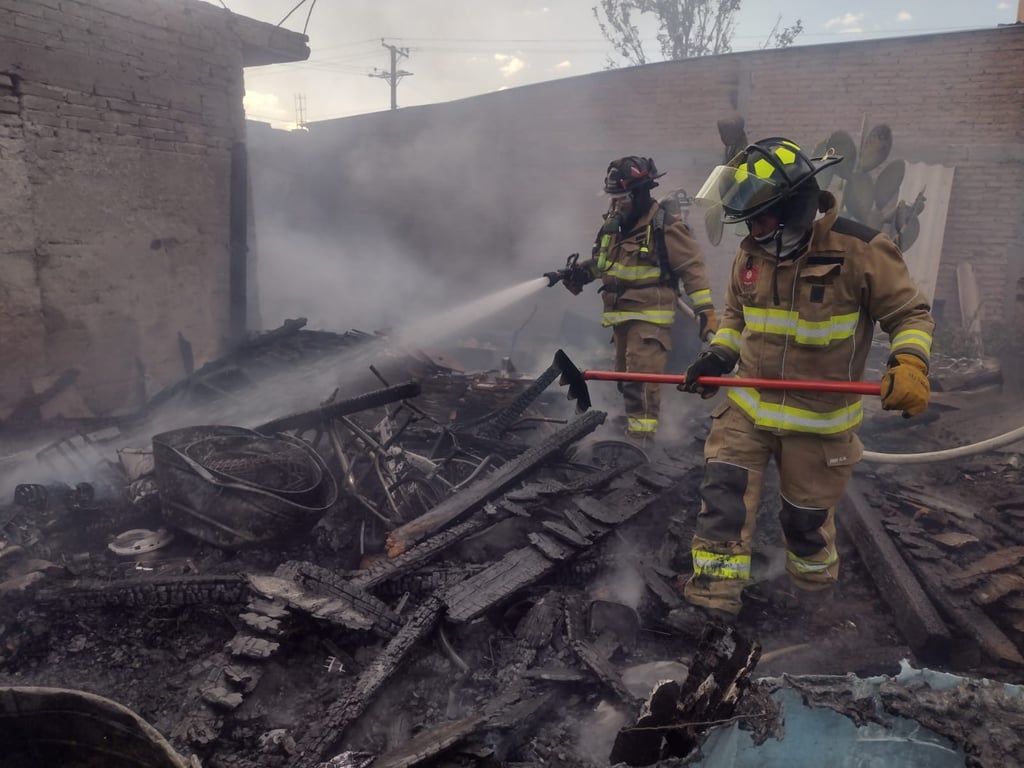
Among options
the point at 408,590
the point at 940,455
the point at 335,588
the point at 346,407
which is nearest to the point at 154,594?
the point at 335,588

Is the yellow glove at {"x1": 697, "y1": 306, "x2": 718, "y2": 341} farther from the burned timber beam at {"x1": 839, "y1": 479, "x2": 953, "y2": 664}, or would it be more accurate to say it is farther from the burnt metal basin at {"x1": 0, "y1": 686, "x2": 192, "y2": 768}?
the burnt metal basin at {"x1": 0, "y1": 686, "x2": 192, "y2": 768}

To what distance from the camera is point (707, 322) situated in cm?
542

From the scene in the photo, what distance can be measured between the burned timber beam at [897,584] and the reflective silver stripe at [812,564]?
0.45 m

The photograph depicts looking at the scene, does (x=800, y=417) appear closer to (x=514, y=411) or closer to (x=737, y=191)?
(x=737, y=191)

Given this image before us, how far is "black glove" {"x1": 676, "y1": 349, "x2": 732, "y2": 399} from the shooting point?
11.5ft

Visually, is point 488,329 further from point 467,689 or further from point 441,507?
point 467,689

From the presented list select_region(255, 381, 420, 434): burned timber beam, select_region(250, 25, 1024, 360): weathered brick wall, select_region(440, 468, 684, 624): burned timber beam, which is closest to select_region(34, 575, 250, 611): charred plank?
select_region(440, 468, 684, 624): burned timber beam

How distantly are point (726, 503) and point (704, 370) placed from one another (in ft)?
2.31

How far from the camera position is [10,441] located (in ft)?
20.4

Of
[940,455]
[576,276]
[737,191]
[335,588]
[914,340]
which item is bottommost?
[335,588]

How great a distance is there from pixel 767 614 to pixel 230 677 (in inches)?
→ 110

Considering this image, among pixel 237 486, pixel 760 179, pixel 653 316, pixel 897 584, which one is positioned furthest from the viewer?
pixel 653 316

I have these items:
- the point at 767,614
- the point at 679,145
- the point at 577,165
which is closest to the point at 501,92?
the point at 577,165

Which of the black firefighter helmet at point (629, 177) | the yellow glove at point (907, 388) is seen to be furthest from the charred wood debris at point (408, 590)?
the black firefighter helmet at point (629, 177)
